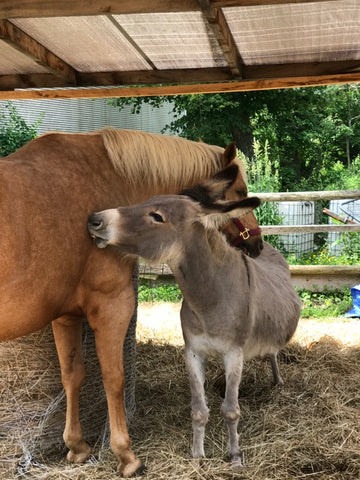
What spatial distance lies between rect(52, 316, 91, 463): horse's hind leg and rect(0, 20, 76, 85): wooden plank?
1.79 meters

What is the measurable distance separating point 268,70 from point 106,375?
267 centimetres

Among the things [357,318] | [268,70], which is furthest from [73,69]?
[357,318]

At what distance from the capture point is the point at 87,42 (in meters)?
3.72

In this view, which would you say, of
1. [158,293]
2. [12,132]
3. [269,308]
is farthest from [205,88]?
[12,132]

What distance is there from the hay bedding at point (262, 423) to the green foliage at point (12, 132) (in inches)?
332

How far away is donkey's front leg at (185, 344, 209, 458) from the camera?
3266mm

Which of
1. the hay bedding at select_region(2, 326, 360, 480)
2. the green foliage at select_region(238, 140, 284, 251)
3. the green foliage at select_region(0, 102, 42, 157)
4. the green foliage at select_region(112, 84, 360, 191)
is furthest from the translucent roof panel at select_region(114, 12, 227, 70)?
the green foliage at select_region(0, 102, 42, 157)

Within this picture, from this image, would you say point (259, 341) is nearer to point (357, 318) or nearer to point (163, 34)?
point (163, 34)

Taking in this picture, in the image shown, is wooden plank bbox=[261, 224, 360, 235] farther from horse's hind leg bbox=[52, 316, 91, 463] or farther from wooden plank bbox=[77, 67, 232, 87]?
horse's hind leg bbox=[52, 316, 91, 463]

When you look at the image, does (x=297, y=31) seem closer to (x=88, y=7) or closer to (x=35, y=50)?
(x=88, y=7)

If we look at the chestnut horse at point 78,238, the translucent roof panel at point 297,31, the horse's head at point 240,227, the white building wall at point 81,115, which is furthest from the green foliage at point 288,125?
the chestnut horse at point 78,238

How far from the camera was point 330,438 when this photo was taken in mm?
3527

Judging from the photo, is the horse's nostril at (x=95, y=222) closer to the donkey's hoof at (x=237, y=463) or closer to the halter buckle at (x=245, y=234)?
the halter buckle at (x=245, y=234)

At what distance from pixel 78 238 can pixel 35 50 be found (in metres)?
1.52
